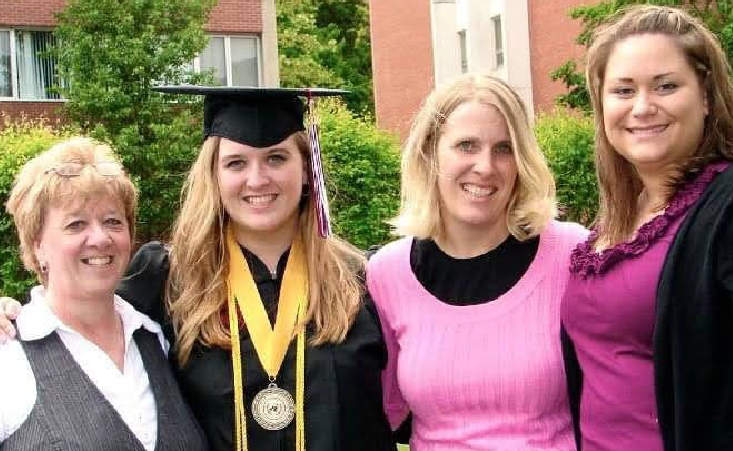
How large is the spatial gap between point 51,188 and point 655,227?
195cm

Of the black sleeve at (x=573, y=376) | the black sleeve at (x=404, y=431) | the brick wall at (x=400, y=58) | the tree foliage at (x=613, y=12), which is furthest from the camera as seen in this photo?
the brick wall at (x=400, y=58)

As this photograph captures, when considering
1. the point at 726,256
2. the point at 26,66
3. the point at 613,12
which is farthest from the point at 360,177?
the point at 726,256

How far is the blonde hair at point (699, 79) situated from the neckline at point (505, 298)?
384mm

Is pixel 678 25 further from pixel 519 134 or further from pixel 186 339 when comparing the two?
pixel 186 339

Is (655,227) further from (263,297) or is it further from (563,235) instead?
(263,297)

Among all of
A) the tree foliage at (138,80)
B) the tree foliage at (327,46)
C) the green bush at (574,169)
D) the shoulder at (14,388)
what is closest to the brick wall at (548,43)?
the green bush at (574,169)

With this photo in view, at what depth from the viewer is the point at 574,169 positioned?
571 inches

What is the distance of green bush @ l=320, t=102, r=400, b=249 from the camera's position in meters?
14.4

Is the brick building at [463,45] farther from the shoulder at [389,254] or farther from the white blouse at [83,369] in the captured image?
the white blouse at [83,369]

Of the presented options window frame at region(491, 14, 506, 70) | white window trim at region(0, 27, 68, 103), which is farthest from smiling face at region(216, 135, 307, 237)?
window frame at region(491, 14, 506, 70)

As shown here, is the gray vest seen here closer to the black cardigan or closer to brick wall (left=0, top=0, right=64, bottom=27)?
the black cardigan

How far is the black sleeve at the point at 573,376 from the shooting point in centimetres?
338

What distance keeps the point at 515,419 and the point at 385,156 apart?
1150 cm

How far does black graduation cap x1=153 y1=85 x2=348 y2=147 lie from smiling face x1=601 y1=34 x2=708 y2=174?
4.15 ft
